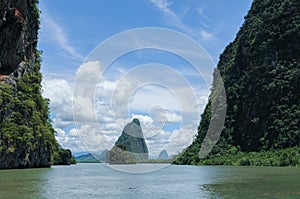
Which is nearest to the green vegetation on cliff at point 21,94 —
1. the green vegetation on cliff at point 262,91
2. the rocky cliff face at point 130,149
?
the green vegetation on cliff at point 262,91

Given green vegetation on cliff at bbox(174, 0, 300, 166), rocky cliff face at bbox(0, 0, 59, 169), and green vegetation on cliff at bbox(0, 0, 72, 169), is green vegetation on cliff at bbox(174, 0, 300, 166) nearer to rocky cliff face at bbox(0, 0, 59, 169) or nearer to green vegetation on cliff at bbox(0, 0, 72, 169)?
green vegetation on cliff at bbox(0, 0, 72, 169)

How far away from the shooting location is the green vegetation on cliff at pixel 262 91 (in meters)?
60.5

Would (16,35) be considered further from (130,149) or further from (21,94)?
(130,149)

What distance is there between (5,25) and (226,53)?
65.2 meters

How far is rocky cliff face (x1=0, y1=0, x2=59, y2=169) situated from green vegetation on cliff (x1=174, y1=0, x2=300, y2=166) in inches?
1117

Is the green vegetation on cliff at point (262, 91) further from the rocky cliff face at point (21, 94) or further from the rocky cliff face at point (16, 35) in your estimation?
the rocky cliff face at point (16, 35)

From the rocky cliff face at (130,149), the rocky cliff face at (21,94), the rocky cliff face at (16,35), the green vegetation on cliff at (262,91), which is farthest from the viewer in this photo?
the rocky cliff face at (130,149)

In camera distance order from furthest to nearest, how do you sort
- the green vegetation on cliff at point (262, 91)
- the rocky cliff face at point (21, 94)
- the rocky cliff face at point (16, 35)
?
the green vegetation on cliff at point (262, 91) → the rocky cliff face at point (21, 94) → the rocky cliff face at point (16, 35)

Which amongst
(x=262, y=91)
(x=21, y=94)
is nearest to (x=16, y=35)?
(x=21, y=94)

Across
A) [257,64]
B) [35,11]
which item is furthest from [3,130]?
[257,64]

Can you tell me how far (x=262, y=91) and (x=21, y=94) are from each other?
40.4m

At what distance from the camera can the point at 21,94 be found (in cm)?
4000

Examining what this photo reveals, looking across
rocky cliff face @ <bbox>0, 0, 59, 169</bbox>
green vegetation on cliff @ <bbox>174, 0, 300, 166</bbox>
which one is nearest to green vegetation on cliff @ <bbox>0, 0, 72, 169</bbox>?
rocky cliff face @ <bbox>0, 0, 59, 169</bbox>

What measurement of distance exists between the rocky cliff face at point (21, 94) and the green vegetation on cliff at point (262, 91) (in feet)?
93.1
